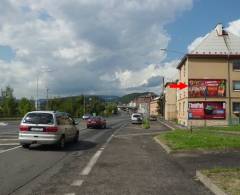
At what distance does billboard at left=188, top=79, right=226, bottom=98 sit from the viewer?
53625 mm

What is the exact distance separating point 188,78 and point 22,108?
6065 cm

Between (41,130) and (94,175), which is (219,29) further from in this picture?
(94,175)

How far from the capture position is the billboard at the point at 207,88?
5362 centimetres

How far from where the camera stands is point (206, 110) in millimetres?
53656

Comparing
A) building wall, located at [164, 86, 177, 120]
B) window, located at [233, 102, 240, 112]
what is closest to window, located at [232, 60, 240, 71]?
window, located at [233, 102, 240, 112]

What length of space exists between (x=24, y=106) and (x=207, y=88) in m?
60.9

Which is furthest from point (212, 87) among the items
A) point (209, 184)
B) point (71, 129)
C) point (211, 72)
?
point (209, 184)

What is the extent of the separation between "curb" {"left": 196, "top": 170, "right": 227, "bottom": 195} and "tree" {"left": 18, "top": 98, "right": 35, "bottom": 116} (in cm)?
9388

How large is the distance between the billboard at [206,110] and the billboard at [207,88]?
1077 mm

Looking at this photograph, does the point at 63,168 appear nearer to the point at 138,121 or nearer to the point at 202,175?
the point at 202,175

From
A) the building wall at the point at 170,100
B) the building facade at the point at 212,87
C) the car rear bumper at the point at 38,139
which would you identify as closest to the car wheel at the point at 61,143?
the car rear bumper at the point at 38,139

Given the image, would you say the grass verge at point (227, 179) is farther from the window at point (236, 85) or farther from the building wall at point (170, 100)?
the building wall at point (170, 100)

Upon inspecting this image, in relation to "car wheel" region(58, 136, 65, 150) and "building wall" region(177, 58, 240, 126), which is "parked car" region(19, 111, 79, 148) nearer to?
"car wheel" region(58, 136, 65, 150)

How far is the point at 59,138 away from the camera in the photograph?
19844 millimetres
